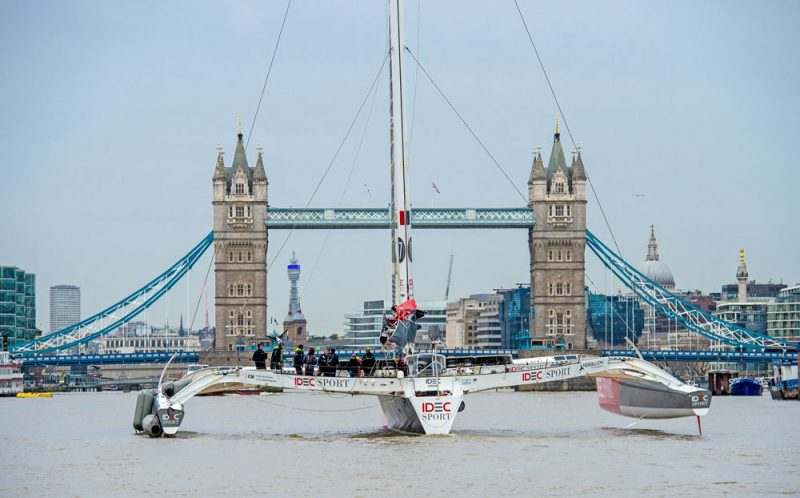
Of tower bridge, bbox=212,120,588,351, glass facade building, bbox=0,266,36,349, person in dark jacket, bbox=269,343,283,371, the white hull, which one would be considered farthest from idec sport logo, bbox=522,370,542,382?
glass facade building, bbox=0,266,36,349

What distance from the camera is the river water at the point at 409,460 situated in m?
31.6

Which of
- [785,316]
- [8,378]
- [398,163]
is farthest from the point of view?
[785,316]

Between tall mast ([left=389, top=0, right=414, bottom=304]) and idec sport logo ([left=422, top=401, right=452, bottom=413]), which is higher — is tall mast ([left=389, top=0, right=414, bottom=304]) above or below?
above

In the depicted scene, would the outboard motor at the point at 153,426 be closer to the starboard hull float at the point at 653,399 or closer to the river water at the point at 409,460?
the river water at the point at 409,460

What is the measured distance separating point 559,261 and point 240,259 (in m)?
25.5

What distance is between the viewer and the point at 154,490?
31.6 metres

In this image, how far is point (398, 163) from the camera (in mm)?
45281

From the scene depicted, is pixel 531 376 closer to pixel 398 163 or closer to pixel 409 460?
pixel 398 163

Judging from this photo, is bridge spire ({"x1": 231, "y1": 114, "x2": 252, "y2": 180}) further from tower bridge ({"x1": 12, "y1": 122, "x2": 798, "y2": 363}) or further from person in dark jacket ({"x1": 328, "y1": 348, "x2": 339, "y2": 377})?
person in dark jacket ({"x1": 328, "y1": 348, "x2": 339, "y2": 377})

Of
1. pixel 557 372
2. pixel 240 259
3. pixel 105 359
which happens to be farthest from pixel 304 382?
pixel 240 259

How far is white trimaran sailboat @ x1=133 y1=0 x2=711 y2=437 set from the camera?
42.1 m

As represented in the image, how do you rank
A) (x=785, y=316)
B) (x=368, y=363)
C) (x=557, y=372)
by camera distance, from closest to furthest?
(x=557, y=372) < (x=368, y=363) < (x=785, y=316)

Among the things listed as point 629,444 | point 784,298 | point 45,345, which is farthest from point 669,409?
point 784,298

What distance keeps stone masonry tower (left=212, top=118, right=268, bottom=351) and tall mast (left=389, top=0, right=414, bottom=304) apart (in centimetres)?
8687
